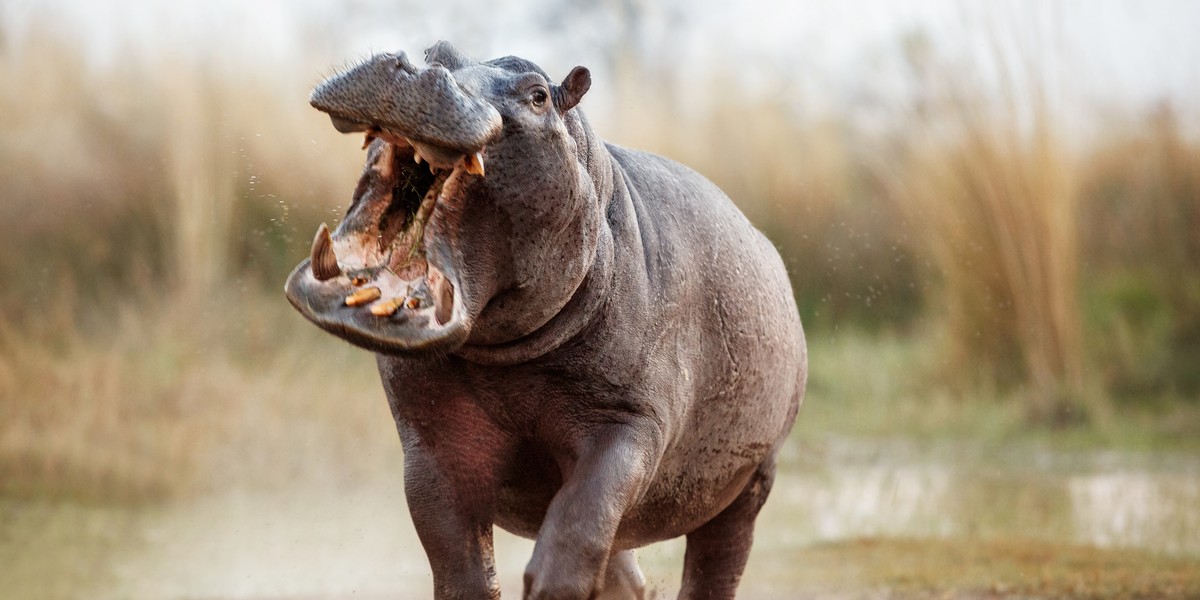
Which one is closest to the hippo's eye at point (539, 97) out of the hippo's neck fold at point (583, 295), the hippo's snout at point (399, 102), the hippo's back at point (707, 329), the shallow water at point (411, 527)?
the hippo's neck fold at point (583, 295)

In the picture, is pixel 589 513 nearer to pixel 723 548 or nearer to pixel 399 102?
pixel 399 102

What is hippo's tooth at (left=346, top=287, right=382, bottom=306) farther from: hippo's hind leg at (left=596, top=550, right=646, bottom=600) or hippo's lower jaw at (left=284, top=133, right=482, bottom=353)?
hippo's hind leg at (left=596, top=550, right=646, bottom=600)

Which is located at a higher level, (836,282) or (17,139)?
(17,139)

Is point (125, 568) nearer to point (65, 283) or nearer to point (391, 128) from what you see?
point (65, 283)

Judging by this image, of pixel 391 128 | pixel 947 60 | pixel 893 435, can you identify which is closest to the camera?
pixel 391 128

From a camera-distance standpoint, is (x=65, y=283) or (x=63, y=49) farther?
(x=63, y=49)

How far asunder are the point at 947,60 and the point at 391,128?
24.8ft

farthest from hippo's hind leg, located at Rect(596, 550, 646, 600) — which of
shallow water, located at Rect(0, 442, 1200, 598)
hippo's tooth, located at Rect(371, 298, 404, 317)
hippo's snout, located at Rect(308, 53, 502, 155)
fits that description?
hippo's snout, located at Rect(308, 53, 502, 155)

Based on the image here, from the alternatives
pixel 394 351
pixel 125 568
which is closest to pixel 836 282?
pixel 125 568

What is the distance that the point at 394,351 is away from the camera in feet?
9.37

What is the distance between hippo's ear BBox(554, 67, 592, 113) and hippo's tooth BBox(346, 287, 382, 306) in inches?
23.1

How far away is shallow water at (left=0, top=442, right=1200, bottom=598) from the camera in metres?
6.81

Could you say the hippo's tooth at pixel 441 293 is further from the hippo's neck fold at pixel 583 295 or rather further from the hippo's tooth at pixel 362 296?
the hippo's neck fold at pixel 583 295

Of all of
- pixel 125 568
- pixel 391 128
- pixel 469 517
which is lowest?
pixel 125 568
